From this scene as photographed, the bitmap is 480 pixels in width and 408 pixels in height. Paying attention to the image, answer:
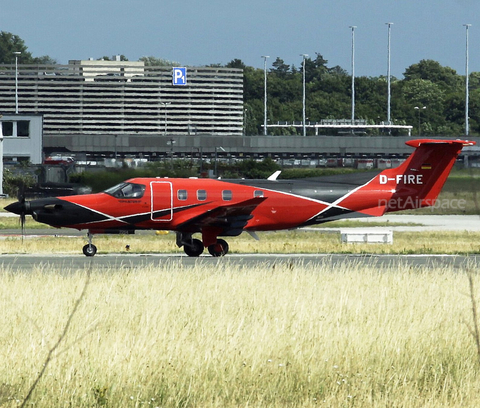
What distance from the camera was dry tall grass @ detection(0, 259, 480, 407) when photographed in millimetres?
8461

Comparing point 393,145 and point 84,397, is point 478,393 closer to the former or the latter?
point 84,397

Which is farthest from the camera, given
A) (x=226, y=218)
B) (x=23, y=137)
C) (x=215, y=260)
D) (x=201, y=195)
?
(x=23, y=137)

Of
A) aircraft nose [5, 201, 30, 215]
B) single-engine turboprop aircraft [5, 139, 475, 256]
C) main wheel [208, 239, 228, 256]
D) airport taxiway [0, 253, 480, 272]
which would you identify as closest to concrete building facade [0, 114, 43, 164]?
aircraft nose [5, 201, 30, 215]

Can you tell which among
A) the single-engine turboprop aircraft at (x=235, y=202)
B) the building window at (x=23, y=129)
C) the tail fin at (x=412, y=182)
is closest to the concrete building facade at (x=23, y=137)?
the building window at (x=23, y=129)

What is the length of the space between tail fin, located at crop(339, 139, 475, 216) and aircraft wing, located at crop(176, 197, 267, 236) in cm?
349

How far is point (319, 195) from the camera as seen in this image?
27.2 metres

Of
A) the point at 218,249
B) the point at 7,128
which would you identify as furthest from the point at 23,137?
the point at 218,249

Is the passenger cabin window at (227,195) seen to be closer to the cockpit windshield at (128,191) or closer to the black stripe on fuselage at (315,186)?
the black stripe on fuselage at (315,186)

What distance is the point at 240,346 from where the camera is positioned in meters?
9.89

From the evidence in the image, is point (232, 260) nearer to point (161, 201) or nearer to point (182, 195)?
point (182, 195)

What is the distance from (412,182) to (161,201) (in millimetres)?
7927

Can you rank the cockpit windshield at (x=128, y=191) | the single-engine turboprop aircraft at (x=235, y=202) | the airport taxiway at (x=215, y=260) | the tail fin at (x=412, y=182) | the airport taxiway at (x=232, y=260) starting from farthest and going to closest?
the tail fin at (x=412, y=182)
the cockpit windshield at (x=128, y=191)
the single-engine turboprop aircraft at (x=235, y=202)
the airport taxiway at (x=232, y=260)
the airport taxiway at (x=215, y=260)

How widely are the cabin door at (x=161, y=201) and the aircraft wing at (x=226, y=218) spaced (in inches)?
22.9

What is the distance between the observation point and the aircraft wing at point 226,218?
25.9 metres
